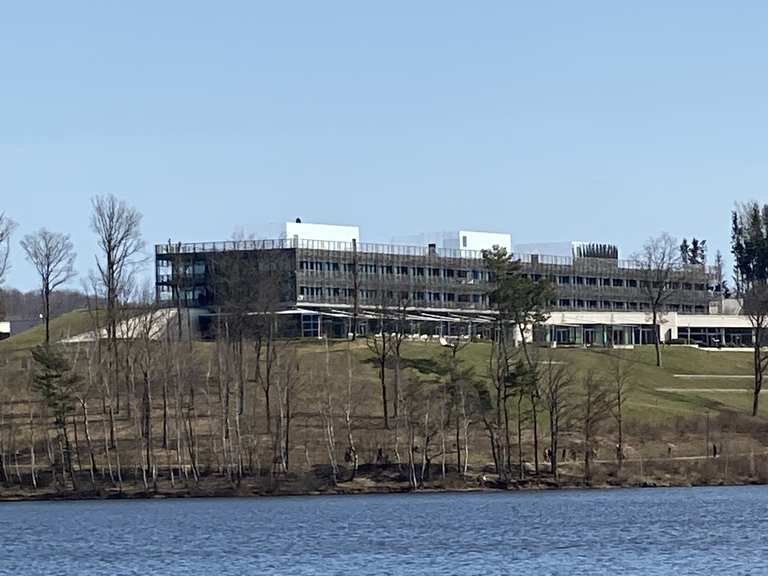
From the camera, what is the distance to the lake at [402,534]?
197 ft

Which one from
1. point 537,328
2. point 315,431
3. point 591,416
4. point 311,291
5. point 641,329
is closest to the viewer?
point 591,416

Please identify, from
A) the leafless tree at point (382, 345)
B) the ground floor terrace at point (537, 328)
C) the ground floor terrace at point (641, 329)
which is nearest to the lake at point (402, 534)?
the leafless tree at point (382, 345)

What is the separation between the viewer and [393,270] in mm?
176500

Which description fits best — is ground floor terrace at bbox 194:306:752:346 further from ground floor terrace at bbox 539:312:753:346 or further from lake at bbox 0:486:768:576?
lake at bbox 0:486:768:576

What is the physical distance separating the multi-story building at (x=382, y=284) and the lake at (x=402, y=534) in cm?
4832

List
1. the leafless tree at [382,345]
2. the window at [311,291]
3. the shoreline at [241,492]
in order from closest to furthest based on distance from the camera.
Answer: the shoreline at [241,492] → the leafless tree at [382,345] → the window at [311,291]

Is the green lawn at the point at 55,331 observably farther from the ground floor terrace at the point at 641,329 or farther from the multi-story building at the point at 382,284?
the ground floor terrace at the point at 641,329

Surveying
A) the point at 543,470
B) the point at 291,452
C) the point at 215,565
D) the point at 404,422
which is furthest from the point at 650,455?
the point at 215,565

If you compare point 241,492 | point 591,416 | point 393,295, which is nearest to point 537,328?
point 393,295

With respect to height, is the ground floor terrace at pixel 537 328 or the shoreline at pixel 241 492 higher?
the ground floor terrace at pixel 537 328

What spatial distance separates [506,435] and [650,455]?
11.4 m

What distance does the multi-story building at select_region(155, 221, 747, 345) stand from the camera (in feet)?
518

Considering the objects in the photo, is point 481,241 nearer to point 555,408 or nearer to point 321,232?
point 321,232

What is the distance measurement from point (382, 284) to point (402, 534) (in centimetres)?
8857
